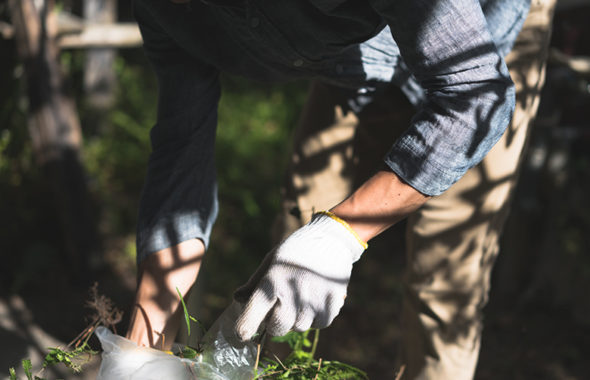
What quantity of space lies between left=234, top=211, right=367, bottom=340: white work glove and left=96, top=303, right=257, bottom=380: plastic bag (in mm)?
122

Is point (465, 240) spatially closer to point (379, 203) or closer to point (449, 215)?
point (449, 215)

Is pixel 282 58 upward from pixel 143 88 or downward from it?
upward

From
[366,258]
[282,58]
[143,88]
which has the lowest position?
[366,258]

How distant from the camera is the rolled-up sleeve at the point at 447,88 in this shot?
0.99 metres

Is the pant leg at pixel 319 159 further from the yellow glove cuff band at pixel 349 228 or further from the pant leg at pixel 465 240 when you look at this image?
the yellow glove cuff band at pixel 349 228

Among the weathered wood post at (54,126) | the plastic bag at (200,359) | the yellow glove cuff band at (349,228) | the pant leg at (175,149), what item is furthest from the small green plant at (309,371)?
the weathered wood post at (54,126)

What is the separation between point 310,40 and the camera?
4.03ft

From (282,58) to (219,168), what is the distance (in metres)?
3.30

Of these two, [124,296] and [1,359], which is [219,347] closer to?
[1,359]

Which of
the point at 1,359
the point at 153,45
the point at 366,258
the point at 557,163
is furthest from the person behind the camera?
the point at 366,258

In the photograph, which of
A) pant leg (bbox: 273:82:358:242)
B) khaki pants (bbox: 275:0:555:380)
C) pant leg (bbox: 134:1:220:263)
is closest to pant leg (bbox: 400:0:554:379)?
khaki pants (bbox: 275:0:555:380)

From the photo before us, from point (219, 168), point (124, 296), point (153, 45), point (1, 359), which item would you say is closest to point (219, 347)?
point (153, 45)

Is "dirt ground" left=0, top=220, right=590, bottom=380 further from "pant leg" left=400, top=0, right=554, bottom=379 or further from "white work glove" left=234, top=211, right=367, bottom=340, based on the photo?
"white work glove" left=234, top=211, right=367, bottom=340

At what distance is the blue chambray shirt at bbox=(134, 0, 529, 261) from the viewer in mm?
1025
